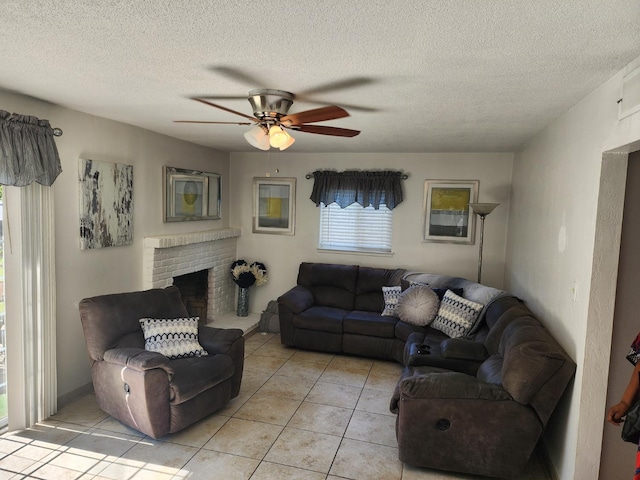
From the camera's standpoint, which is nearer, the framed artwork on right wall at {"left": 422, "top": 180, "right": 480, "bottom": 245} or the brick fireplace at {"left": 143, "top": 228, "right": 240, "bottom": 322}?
the brick fireplace at {"left": 143, "top": 228, "right": 240, "bottom": 322}

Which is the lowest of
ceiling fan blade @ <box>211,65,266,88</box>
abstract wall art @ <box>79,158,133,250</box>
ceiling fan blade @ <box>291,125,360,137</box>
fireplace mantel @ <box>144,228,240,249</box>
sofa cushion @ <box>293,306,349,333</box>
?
sofa cushion @ <box>293,306,349,333</box>

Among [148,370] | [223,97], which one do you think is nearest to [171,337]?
[148,370]

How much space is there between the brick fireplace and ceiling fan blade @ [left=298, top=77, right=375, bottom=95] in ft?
7.92

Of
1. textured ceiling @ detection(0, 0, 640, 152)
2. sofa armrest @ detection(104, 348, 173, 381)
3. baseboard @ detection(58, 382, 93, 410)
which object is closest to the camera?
textured ceiling @ detection(0, 0, 640, 152)

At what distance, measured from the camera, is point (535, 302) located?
3.35 metres

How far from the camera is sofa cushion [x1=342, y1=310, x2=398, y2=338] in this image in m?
4.48

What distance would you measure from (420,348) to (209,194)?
3195 mm

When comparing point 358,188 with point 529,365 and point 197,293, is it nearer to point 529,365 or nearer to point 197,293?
point 197,293

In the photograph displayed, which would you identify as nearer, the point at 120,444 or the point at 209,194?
the point at 120,444

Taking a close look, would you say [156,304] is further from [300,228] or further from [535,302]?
[535,302]

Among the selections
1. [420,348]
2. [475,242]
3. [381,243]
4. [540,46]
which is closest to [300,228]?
[381,243]

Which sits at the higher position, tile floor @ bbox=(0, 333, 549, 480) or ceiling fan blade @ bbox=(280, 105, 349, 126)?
ceiling fan blade @ bbox=(280, 105, 349, 126)

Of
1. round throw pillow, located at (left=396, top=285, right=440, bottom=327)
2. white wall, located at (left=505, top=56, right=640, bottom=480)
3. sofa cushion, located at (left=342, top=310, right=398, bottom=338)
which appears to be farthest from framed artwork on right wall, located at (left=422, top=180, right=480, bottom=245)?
white wall, located at (left=505, top=56, right=640, bottom=480)

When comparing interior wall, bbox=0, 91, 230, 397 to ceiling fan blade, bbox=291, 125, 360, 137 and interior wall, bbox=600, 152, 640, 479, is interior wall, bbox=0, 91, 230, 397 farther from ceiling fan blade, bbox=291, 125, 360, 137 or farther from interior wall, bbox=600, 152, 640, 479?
interior wall, bbox=600, 152, 640, 479
